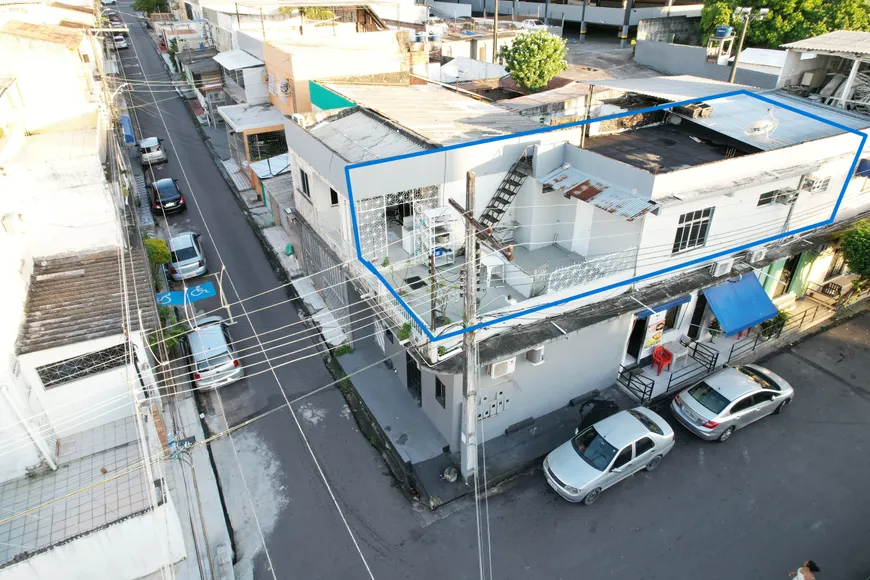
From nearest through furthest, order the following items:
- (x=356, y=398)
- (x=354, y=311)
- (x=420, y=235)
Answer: (x=420, y=235) → (x=356, y=398) → (x=354, y=311)

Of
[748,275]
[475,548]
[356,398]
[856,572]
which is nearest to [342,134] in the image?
[356,398]

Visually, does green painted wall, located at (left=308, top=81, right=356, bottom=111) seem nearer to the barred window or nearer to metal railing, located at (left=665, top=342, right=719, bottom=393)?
the barred window

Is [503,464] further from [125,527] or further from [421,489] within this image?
[125,527]

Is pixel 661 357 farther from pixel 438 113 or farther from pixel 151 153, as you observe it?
pixel 151 153

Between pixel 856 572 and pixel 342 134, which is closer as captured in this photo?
pixel 856 572

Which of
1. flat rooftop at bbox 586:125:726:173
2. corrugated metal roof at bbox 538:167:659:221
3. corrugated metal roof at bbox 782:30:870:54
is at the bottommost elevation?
corrugated metal roof at bbox 538:167:659:221

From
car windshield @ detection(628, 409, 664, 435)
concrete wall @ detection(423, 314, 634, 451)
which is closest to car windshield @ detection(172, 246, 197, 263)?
concrete wall @ detection(423, 314, 634, 451)

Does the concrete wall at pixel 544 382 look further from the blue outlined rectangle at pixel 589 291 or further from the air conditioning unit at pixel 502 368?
the blue outlined rectangle at pixel 589 291
